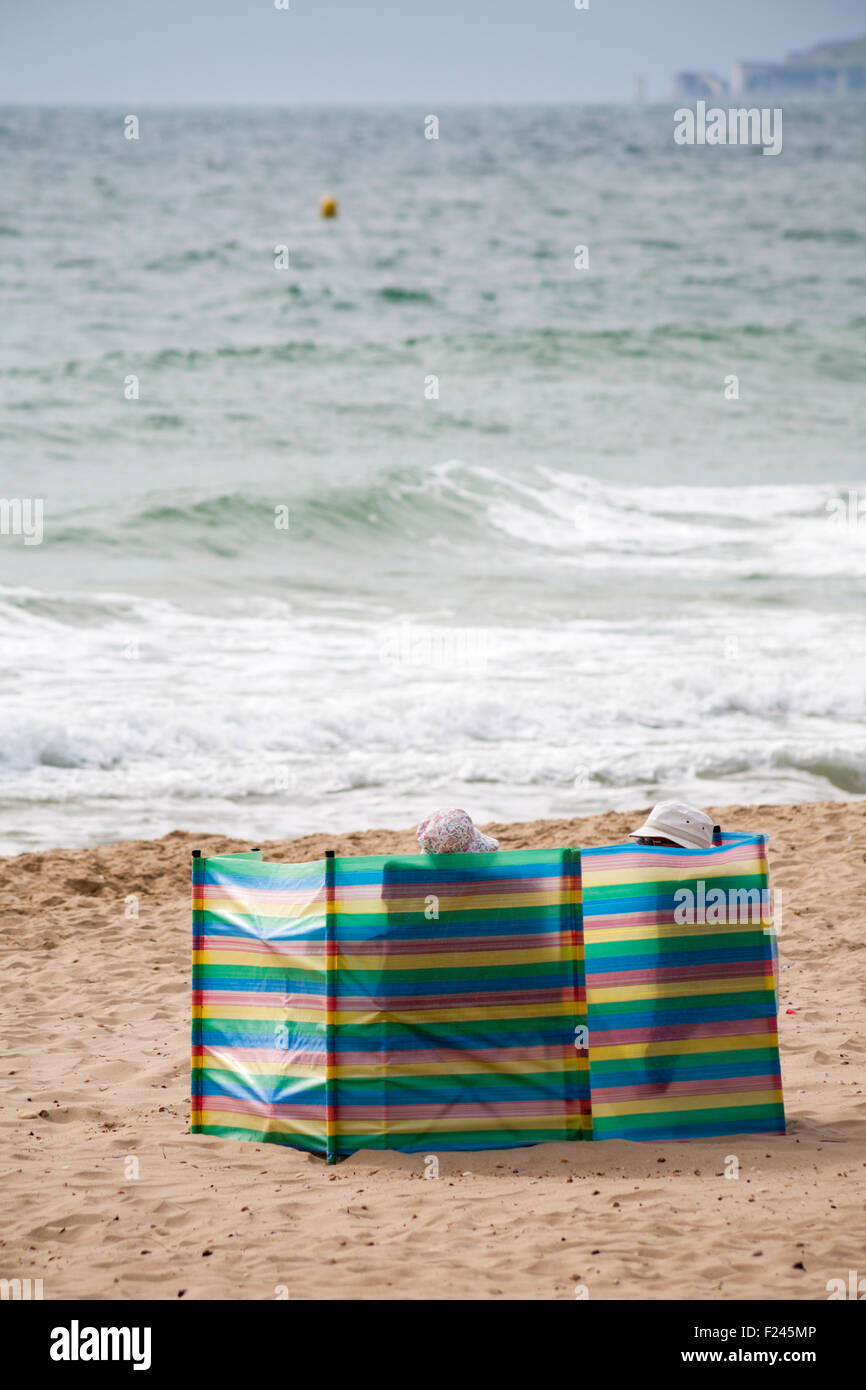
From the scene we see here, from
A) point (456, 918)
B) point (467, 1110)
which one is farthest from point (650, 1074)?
point (456, 918)

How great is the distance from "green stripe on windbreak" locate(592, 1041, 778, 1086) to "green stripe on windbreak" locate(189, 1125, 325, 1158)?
103 centimetres

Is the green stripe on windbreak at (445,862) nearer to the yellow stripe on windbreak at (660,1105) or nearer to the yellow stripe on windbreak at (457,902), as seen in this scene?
the yellow stripe on windbreak at (457,902)

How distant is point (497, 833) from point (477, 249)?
105 feet

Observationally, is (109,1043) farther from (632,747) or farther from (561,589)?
(561,589)

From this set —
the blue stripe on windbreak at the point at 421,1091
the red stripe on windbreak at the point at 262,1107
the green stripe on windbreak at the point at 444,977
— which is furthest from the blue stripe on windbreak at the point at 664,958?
the red stripe on windbreak at the point at 262,1107

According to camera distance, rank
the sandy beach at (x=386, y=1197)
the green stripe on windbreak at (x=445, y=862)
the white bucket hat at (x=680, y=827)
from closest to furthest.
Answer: the sandy beach at (x=386, y=1197)
the green stripe on windbreak at (x=445, y=862)
the white bucket hat at (x=680, y=827)

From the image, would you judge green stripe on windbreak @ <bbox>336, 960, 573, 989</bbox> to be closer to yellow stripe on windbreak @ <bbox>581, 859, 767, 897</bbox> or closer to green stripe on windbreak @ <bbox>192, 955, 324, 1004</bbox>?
green stripe on windbreak @ <bbox>192, 955, 324, 1004</bbox>

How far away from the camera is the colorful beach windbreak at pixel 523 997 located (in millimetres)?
4648

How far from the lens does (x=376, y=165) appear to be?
2238 inches

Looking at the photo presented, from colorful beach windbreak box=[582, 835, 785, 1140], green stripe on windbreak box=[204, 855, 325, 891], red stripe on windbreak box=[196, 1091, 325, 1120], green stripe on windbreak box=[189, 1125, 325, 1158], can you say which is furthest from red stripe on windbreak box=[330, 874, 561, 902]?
green stripe on windbreak box=[189, 1125, 325, 1158]

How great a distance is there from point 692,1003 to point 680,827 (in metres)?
0.69

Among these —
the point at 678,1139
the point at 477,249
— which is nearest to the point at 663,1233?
the point at 678,1139

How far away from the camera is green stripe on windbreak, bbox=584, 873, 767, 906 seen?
469 cm

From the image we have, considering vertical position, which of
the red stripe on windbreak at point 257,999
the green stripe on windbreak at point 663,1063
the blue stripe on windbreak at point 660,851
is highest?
the blue stripe on windbreak at point 660,851
